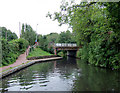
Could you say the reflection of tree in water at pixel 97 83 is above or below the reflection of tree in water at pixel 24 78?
below

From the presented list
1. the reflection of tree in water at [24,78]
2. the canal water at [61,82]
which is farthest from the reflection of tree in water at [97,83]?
the reflection of tree in water at [24,78]

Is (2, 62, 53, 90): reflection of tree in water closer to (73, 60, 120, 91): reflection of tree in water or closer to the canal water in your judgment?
the canal water

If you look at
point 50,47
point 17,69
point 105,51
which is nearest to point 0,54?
point 17,69

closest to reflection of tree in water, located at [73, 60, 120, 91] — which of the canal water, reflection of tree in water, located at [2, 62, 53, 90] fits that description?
the canal water

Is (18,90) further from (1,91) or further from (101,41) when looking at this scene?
(101,41)

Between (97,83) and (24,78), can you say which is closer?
(97,83)

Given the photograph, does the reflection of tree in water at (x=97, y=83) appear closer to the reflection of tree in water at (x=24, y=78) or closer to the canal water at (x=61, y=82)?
the canal water at (x=61, y=82)

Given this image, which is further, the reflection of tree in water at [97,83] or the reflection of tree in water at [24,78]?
the reflection of tree in water at [24,78]

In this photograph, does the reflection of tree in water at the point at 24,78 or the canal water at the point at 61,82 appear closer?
the canal water at the point at 61,82

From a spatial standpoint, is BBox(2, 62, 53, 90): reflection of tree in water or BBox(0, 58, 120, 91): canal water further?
BBox(2, 62, 53, 90): reflection of tree in water

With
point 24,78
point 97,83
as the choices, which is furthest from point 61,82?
point 24,78

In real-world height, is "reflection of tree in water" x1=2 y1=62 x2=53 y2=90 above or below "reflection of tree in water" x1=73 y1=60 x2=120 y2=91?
above

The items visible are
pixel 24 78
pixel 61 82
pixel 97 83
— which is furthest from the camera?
pixel 24 78

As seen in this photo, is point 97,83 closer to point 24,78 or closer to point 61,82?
point 61,82
